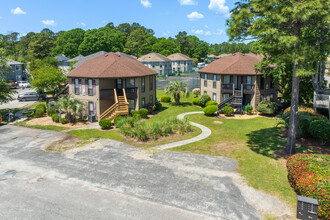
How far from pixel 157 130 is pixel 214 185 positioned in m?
10.9

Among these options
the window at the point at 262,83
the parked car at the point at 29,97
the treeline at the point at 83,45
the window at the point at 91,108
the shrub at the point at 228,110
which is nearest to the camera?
the window at the point at 91,108

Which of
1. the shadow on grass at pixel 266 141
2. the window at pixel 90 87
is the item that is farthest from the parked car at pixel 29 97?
Result: the shadow on grass at pixel 266 141

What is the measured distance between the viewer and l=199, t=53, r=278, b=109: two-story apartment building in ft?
119

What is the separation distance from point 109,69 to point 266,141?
20.6m

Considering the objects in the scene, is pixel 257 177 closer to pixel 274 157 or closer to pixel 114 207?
pixel 274 157

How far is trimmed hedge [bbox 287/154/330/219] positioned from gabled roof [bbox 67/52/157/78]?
75.3ft

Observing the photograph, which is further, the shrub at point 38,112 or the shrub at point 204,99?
the shrub at point 204,99

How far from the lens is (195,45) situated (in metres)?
141

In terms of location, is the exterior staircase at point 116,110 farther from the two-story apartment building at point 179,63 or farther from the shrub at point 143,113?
the two-story apartment building at point 179,63

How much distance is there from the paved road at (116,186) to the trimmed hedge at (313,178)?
9.17 feet

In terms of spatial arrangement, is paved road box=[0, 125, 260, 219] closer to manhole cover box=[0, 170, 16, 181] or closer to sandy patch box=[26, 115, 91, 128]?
manhole cover box=[0, 170, 16, 181]

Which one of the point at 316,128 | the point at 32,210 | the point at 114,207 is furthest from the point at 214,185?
the point at 316,128

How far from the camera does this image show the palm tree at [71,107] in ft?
96.8

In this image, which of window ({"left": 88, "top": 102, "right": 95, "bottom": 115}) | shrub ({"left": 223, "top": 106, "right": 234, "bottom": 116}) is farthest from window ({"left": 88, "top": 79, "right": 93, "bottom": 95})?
shrub ({"left": 223, "top": 106, "right": 234, "bottom": 116})
